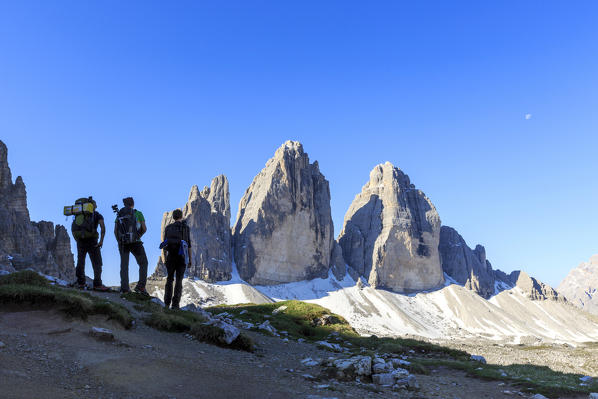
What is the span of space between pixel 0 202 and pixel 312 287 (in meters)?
133

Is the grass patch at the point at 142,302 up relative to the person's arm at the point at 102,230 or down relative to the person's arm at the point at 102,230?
down

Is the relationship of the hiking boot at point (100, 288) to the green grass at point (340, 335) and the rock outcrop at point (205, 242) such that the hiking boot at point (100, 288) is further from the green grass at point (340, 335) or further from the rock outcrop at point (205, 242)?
the rock outcrop at point (205, 242)

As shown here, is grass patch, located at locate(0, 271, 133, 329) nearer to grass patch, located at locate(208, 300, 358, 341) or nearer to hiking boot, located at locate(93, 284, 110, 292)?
hiking boot, located at locate(93, 284, 110, 292)

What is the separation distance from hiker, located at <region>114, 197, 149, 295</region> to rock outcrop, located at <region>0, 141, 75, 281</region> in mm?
78469

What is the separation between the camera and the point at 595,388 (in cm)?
1283

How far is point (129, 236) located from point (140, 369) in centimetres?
833

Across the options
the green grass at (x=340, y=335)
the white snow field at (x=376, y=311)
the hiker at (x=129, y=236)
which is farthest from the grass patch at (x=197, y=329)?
the white snow field at (x=376, y=311)

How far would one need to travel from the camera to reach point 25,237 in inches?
3634

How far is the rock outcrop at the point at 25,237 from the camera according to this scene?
286ft

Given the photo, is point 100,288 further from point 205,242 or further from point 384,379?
point 205,242

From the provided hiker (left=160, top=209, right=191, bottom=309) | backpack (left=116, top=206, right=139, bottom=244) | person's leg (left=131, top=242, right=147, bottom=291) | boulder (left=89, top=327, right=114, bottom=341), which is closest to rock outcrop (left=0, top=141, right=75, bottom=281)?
person's leg (left=131, top=242, right=147, bottom=291)

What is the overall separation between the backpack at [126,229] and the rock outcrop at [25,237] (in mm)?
78885

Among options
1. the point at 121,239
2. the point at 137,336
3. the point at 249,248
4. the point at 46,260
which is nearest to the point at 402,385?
the point at 137,336

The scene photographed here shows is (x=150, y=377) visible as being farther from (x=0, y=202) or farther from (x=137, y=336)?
(x=0, y=202)
